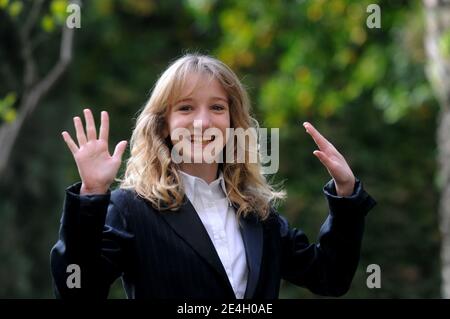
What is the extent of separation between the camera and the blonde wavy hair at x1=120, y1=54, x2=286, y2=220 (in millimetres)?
2611

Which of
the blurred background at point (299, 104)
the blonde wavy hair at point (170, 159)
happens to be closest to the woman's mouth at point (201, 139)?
the blonde wavy hair at point (170, 159)

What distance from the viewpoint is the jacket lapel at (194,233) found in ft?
8.18

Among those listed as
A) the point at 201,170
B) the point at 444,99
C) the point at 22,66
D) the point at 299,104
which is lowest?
the point at 201,170

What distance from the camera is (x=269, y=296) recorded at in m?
2.59

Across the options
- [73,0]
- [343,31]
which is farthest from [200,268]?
[343,31]

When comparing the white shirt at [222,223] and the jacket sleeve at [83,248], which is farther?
the white shirt at [222,223]

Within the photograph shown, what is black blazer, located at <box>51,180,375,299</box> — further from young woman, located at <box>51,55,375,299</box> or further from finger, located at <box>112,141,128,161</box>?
finger, located at <box>112,141,128,161</box>

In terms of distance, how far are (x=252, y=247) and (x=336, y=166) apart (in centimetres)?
34

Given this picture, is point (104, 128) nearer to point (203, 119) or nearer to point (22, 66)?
point (203, 119)

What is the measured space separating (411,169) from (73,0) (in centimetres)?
858

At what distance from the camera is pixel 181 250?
8.20ft

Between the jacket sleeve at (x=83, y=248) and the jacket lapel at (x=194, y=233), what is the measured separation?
0.21 metres

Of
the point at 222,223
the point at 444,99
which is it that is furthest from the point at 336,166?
the point at 444,99

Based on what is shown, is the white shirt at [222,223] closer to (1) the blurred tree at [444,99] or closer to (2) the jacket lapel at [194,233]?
(2) the jacket lapel at [194,233]
